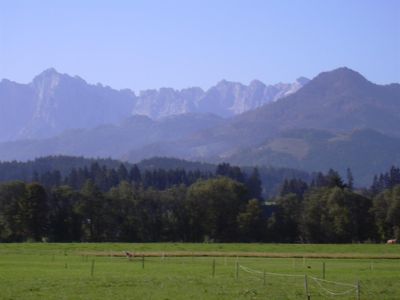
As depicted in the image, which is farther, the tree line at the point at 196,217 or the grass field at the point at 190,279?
the tree line at the point at 196,217

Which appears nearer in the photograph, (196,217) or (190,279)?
(190,279)

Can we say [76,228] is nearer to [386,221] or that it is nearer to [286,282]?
[386,221]

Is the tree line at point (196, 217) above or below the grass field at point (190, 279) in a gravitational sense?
above

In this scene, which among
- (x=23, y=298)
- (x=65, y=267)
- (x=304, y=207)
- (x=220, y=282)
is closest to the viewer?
(x=23, y=298)

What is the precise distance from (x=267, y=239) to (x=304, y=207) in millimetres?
16174

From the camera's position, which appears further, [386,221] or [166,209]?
[166,209]

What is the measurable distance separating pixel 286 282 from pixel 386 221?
349 feet

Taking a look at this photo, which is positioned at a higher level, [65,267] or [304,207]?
[304,207]

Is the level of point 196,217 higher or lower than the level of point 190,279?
higher

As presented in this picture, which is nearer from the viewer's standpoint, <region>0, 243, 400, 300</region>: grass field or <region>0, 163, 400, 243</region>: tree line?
<region>0, 243, 400, 300</region>: grass field

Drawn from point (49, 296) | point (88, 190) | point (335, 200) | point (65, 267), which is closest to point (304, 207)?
point (335, 200)

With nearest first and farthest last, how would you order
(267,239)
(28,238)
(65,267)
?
1. (65,267)
2. (28,238)
3. (267,239)

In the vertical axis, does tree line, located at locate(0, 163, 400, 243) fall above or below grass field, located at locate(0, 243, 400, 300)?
above

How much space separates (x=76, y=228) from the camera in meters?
160
